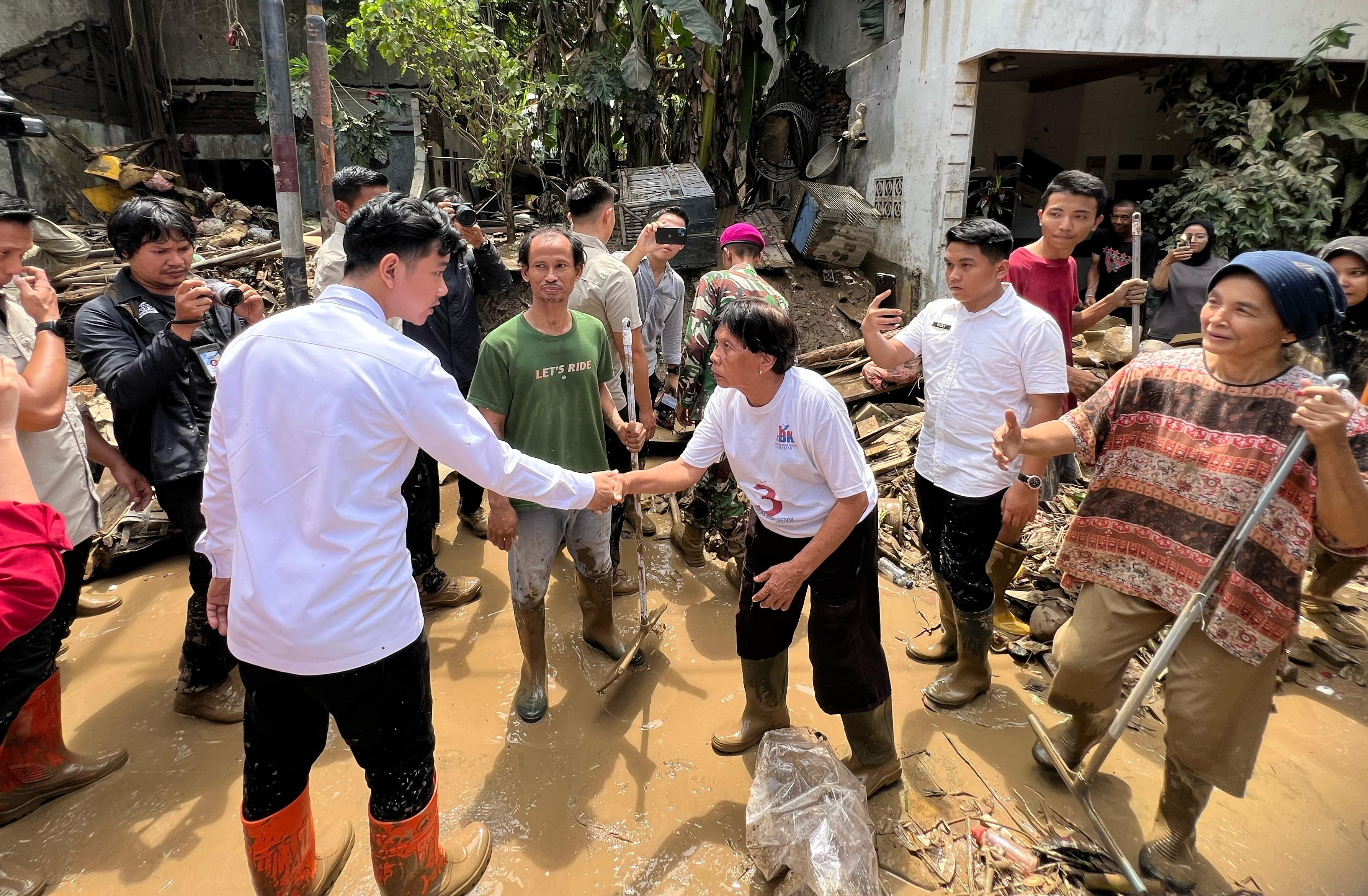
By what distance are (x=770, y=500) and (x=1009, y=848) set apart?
1.57 meters

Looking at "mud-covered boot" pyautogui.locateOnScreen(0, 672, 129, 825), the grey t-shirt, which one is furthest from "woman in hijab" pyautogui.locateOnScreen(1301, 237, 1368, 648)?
"mud-covered boot" pyautogui.locateOnScreen(0, 672, 129, 825)

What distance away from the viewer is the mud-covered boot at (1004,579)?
388 cm

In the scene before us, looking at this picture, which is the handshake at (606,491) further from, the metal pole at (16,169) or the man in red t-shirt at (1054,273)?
the metal pole at (16,169)

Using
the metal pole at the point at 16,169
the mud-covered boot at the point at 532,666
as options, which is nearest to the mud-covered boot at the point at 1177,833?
the mud-covered boot at the point at 532,666

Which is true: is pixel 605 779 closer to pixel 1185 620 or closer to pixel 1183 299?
pixel 1185 620

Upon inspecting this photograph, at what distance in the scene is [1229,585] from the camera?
7.36 feet

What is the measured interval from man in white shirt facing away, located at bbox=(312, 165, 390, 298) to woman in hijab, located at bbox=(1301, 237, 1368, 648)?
546 cm

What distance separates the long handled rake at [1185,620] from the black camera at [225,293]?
3615mm

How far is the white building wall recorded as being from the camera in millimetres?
6578

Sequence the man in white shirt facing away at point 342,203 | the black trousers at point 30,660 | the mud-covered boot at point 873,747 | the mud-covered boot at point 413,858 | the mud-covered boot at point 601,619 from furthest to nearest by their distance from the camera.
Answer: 1. the man in white shirt facing away at point 342,203
2. the mud-covered boot at point 601,619
3. the mud-covered boot at point 873,747
4. the black trousers at point 30,660
5. the mud-covered boot at point 413,858

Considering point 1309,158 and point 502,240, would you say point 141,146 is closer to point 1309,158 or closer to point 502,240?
point 502,240

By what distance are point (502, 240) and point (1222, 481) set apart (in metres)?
9.25

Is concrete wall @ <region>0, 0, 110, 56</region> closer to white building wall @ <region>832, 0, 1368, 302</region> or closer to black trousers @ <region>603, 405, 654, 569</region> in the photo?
white building wall @ <region>832, 0, 1368, 302</region>

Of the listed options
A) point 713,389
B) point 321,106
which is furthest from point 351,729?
point 321,106
